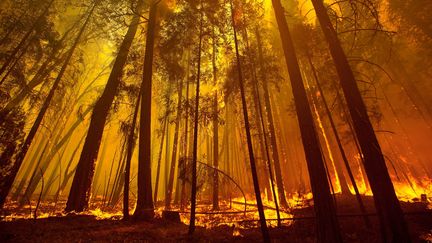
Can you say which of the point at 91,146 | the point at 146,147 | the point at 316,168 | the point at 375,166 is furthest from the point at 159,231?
the point at 375,166

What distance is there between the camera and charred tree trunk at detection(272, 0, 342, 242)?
4715mm

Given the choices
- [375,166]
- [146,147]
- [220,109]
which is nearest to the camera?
[375,166]

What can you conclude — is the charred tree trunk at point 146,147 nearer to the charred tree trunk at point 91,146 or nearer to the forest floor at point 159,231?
the forest floor at point 159,231

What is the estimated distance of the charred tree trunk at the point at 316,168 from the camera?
4.72 metres

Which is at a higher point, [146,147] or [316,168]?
[146,147]

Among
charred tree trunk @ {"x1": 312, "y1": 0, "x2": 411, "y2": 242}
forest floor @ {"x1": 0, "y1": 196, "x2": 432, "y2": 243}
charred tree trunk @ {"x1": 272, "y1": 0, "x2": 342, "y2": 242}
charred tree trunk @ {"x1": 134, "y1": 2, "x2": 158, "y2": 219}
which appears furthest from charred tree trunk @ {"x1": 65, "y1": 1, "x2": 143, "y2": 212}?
charred tree trunk @ {"x1": 312, "y1": 0, "x2": 411, "y2": 242}

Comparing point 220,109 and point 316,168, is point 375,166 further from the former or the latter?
point 220,109

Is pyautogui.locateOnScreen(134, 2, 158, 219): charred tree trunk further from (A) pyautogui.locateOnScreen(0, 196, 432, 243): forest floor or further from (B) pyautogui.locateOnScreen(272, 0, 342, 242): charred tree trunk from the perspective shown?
(B) pyautogui.locateOnScreen(272, 0, 342, 242): charred tree trunk

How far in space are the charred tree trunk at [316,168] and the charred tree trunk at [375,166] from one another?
31.6 inches

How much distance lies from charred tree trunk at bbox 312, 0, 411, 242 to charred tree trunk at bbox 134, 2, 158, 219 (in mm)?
6910

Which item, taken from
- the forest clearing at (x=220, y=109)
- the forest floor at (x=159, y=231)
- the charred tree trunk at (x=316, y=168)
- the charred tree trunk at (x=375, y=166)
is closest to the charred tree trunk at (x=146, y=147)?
the forest clearing at (x=220, y=109)

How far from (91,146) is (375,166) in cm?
1023

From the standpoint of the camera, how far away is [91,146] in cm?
1048

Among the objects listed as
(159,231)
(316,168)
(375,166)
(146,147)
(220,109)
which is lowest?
(159,231)
